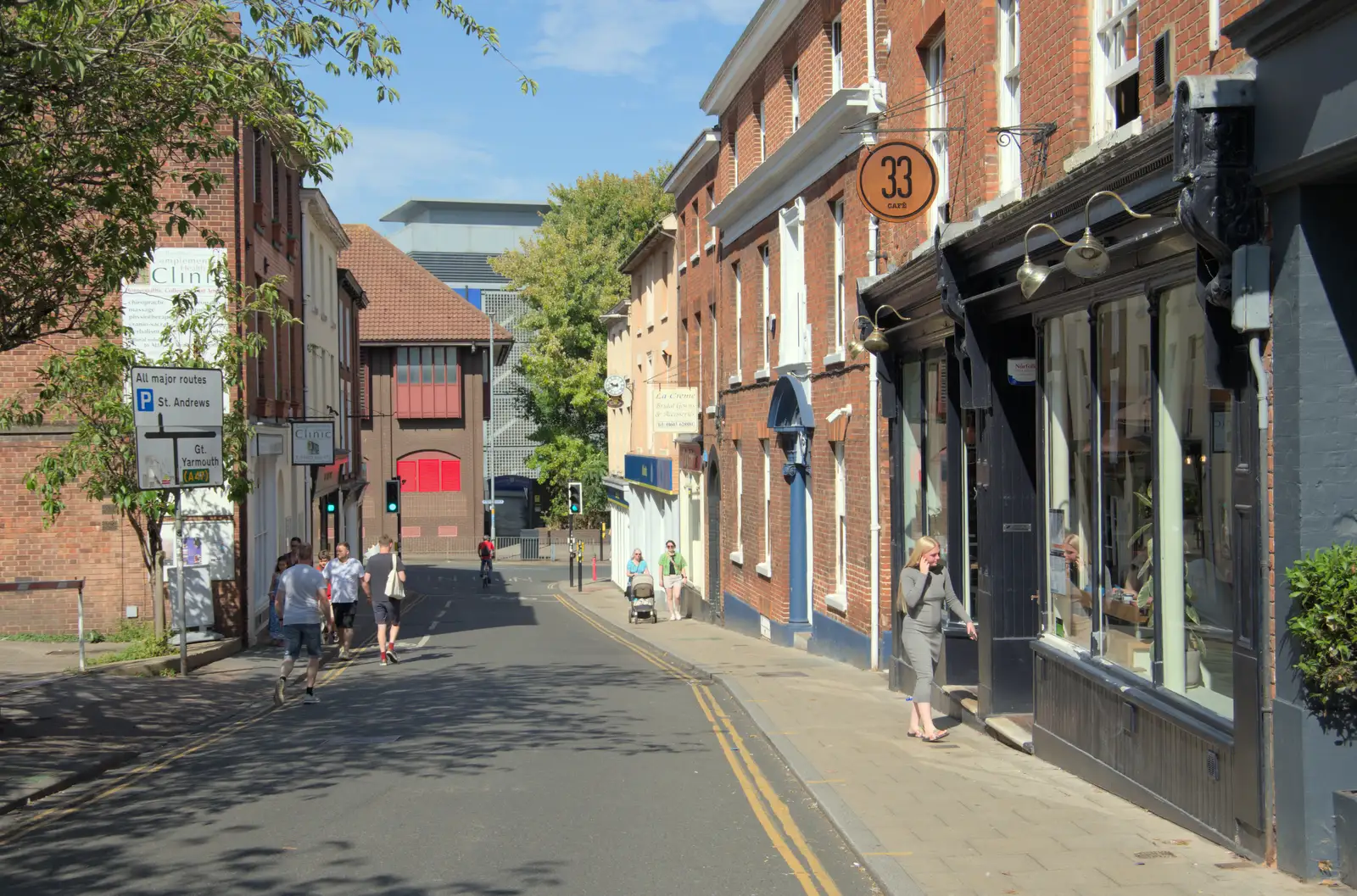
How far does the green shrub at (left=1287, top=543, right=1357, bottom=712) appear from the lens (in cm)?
586

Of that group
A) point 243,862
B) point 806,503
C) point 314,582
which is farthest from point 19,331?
point 806,503

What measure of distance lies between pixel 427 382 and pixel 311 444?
3443 cm

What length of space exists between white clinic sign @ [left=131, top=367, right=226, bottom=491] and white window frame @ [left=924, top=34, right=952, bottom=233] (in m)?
8.95

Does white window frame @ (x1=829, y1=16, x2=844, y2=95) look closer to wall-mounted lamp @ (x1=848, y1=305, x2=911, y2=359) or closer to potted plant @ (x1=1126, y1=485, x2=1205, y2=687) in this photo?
wall-mounted lamp @ (x1=848, y1=305, x2=911, y2=359)

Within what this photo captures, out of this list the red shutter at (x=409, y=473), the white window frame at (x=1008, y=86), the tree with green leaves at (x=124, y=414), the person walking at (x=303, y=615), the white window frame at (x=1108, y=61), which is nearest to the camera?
the white window frame at (x=1108, y=61)

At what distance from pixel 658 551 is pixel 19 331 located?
90.3 ft

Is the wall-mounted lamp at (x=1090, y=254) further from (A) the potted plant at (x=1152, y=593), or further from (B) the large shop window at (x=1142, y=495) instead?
(A) the potted plant at (x=1152, y=593)

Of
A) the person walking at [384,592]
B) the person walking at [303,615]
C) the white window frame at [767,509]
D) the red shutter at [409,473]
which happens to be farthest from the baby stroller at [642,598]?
the red shutter at [409,473]

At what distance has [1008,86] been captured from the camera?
11039 mm

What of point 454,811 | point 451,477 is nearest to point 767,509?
point 454,811

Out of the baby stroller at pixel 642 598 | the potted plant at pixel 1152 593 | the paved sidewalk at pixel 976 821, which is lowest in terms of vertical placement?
the baby stroller at pixel 642 598

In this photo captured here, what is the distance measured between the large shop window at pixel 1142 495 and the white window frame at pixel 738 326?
47.3 ft

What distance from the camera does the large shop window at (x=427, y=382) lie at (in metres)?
61.2

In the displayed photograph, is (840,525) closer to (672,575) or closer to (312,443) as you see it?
(672,575)
